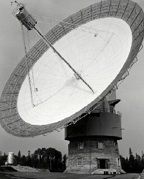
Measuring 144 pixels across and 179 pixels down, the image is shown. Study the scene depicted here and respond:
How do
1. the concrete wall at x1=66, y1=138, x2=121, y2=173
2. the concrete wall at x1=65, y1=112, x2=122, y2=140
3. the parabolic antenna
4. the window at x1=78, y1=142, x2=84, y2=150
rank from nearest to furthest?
the parabolic antenna
the concrete wall at x1=65, y1=112, x2=122, y2=140
the concrete wall at x1=66, y1=138, x2=121, y2=173
the window at x1=78, y1=142, x2=84, y2=150

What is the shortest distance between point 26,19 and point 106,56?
1018 cm

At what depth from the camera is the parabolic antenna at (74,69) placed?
3491cm

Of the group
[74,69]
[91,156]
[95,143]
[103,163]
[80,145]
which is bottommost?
[103,163]

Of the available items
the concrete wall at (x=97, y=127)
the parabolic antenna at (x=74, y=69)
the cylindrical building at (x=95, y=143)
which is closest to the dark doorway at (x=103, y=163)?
the cylindrical building at (x=95, y=143)

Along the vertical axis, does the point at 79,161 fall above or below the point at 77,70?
below

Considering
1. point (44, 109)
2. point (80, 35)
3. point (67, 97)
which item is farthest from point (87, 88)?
point (80, 35)

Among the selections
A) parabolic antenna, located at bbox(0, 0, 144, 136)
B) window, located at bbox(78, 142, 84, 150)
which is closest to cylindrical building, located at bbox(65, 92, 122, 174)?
window, located at bbox(78, 142, 84, 150)

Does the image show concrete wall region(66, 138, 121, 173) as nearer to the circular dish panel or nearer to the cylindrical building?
the cylindrical building

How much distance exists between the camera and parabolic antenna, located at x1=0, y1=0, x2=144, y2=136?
34.9m

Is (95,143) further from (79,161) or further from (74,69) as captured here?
(74,69)

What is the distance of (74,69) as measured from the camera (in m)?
40.1

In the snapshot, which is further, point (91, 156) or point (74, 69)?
point (91, 156)

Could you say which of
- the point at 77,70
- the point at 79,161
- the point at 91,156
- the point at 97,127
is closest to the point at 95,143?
the point at 91,156

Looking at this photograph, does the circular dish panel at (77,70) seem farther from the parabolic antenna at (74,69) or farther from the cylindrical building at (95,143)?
the cylindrical building at (95,143)
